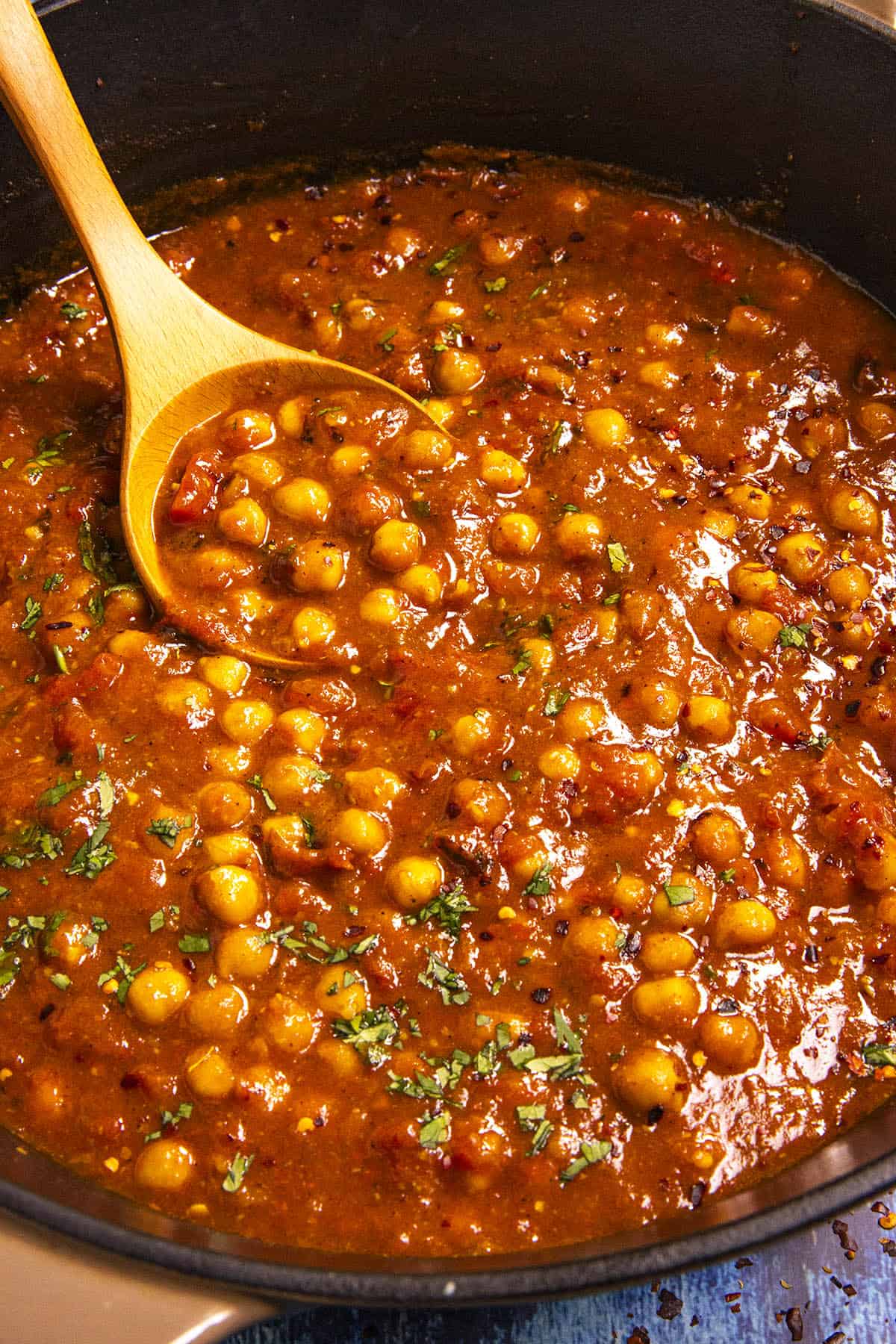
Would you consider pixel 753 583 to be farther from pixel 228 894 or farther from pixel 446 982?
pixel 228 894

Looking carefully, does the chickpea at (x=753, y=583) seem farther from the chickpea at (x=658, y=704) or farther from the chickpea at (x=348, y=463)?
the chickpea at (x=348, y=463)

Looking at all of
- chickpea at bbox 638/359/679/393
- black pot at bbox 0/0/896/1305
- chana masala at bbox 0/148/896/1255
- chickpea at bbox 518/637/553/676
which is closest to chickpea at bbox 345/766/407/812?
chana masala at bbox 0/148/896/1255

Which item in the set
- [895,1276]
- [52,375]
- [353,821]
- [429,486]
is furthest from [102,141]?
[895,1276]

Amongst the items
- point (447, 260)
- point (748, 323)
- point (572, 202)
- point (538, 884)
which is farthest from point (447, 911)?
point (572, 202)

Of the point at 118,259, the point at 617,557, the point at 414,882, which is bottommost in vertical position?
the point at 414,882

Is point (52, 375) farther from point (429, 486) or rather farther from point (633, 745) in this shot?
point (633, 745)

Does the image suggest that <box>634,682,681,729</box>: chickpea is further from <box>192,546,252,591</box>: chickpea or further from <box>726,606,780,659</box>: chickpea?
<box>192,546,252,591</box>: chickpea

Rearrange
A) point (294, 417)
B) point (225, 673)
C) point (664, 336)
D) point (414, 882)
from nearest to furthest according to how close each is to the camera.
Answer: point (414, 882) → point (225, 673) → point (294, 417) → point (664, 336)
